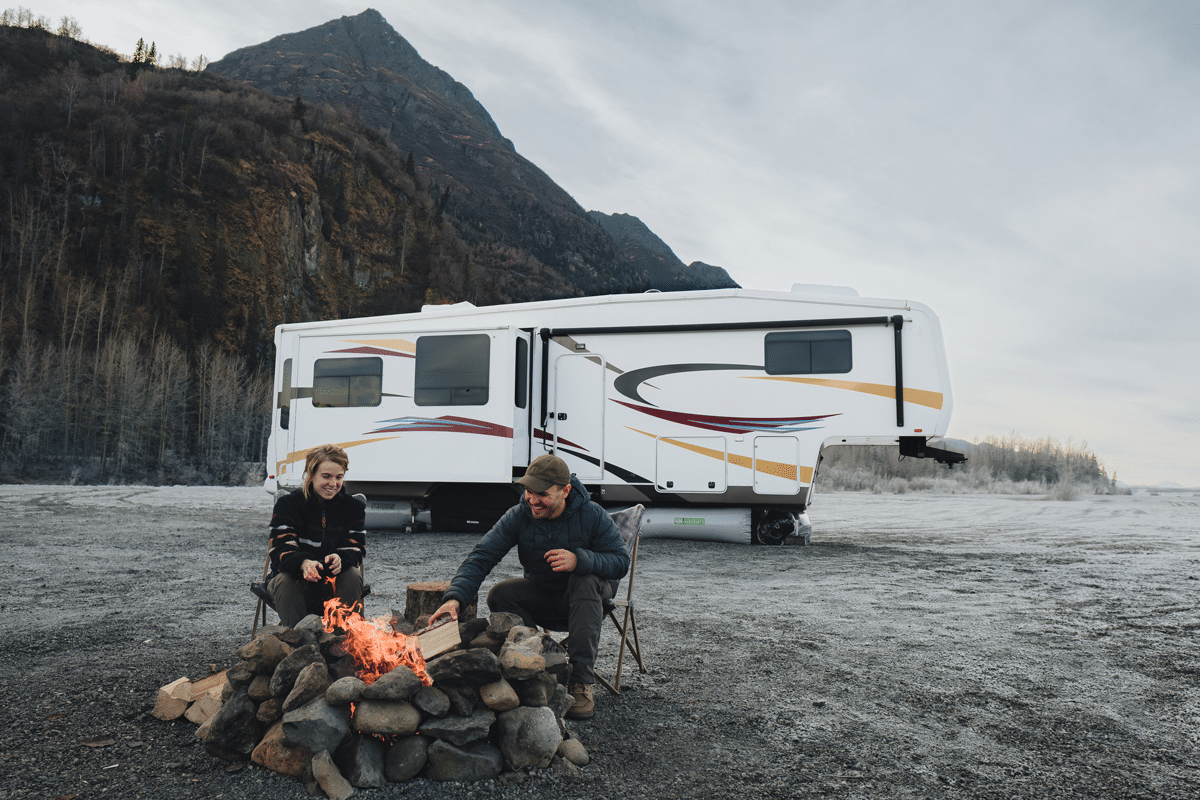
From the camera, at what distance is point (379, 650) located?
280 cm

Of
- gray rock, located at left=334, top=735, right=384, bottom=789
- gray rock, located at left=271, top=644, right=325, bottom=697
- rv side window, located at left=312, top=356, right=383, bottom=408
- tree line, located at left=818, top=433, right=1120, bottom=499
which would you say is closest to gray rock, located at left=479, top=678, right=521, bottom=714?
gray rock, located at left=334, top=735, right=384, bottom=789

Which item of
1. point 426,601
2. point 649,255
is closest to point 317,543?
point 426,601

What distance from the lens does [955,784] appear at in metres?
2.53

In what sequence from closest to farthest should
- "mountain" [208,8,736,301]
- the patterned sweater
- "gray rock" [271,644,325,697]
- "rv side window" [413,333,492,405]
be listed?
"gray rock" [271,644,325,697] → the patterned sweater → "rv side window" [413,333,492,405] → "mountain" [208,8,736,301]

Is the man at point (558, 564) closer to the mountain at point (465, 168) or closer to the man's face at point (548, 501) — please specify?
the man's face at point (548, 501)

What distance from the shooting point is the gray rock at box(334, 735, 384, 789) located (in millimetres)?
2418

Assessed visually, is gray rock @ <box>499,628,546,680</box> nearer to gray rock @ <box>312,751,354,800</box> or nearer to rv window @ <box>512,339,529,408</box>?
gray rock @ <box>312,751,354,800</box>

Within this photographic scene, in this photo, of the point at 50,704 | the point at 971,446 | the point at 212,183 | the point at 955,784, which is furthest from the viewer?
the point at 212,183

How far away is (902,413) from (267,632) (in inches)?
270

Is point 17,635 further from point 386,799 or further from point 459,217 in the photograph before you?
point 459,217

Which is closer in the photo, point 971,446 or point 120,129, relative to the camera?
point 971,446

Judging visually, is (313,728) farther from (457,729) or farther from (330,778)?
(457,729)

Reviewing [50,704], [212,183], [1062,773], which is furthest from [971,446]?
[212,183]

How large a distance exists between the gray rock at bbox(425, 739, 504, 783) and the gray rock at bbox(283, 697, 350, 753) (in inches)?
12.9
